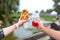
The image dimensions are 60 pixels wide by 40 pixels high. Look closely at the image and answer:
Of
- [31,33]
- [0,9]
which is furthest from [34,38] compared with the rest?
[0,9]

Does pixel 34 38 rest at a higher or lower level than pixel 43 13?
lower

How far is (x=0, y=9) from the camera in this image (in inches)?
49.4

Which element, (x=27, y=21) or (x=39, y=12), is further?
(x=39, y=12)

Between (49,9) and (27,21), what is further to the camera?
(49,9)

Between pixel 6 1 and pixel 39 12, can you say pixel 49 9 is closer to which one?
pixel 39 12

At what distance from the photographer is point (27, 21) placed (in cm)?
108

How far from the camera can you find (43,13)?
4.08ft

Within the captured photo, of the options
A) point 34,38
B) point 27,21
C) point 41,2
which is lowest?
point 34,38

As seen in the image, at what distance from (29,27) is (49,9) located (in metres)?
0.23

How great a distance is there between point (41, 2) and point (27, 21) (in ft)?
0.80

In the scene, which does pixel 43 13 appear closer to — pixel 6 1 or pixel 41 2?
pixel 41 2

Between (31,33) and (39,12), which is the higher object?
(39,12)

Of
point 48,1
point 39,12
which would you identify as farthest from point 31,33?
point 48,1

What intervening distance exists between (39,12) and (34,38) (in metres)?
0.22
